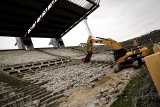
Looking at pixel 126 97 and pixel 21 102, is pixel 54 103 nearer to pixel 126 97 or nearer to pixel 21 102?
pixel 21 102

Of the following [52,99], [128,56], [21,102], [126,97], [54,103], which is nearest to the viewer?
[126,97]

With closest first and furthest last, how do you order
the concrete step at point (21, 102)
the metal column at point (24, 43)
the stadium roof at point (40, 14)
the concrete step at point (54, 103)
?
the concrete step at point (21, 102) < the concrete step at point (54, 103) < the stadium roof at point (40, 14) < the metal column at point (24, 43)

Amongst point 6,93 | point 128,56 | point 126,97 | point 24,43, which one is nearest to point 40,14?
point 24,43

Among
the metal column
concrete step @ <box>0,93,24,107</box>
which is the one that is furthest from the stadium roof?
concrete step @ <box>0,93,24,107</box>

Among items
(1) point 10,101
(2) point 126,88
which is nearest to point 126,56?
(2) point 126,88

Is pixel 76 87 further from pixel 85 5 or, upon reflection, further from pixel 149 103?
pixel 85 5

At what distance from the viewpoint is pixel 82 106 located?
23.2 feet

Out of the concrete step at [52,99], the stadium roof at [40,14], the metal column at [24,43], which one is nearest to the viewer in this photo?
the concrete step at [52,99]

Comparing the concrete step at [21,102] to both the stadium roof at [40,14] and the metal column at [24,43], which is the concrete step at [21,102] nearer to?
the stadium roof at [40,14]

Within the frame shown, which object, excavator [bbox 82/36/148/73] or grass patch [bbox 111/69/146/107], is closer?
grass patch [bbox 111/69/146/107]

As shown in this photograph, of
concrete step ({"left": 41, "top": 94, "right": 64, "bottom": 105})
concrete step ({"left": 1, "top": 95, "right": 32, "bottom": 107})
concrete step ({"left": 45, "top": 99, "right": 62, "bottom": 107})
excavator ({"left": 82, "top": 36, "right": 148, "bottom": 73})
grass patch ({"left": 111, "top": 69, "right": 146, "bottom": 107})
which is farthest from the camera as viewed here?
excavator ({"left": 82, "top": 36, "right": 148, "bottom": 73})

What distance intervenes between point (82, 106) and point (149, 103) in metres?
2.90

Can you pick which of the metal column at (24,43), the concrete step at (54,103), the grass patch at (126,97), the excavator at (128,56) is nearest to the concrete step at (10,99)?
the concrete step at (54,103)

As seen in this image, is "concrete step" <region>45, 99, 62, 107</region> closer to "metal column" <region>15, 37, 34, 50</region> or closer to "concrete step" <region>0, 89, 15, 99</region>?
"concrete step" <region>0, 89, 15, 99</region>
